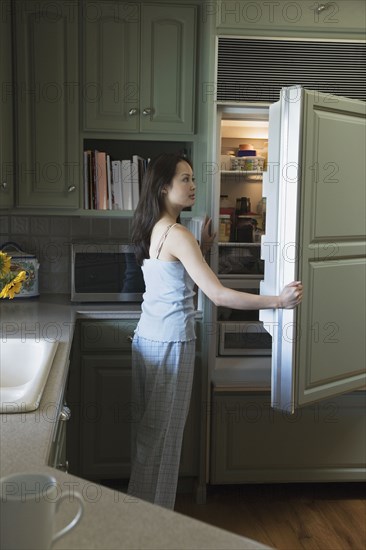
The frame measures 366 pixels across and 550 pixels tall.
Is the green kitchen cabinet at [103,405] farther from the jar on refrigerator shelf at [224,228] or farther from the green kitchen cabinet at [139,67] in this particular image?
the green kitchen cabinet at [139,67]

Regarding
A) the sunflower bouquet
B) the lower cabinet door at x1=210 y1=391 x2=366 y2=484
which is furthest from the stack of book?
the sunflower bouquet

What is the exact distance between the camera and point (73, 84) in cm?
321

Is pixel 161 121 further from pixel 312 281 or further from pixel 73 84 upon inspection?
pixel 312 281

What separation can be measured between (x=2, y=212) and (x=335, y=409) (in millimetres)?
1706

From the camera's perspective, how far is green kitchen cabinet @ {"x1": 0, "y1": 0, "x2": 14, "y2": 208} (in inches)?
116

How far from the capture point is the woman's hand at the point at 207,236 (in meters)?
3.03

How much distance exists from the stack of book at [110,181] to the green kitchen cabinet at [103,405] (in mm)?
552

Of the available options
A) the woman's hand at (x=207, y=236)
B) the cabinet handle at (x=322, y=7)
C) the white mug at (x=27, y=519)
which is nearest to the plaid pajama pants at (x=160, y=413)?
the woman's hand at (x=207, y=236)

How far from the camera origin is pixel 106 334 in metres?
3.15

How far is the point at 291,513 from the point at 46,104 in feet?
6.83

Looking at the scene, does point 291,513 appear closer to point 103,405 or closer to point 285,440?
point 285,440

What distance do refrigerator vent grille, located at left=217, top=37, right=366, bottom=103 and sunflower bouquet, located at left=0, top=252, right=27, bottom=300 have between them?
132 centimetres

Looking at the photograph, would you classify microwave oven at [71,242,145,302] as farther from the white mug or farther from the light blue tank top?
the white mug

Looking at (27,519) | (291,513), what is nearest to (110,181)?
(291,513)
